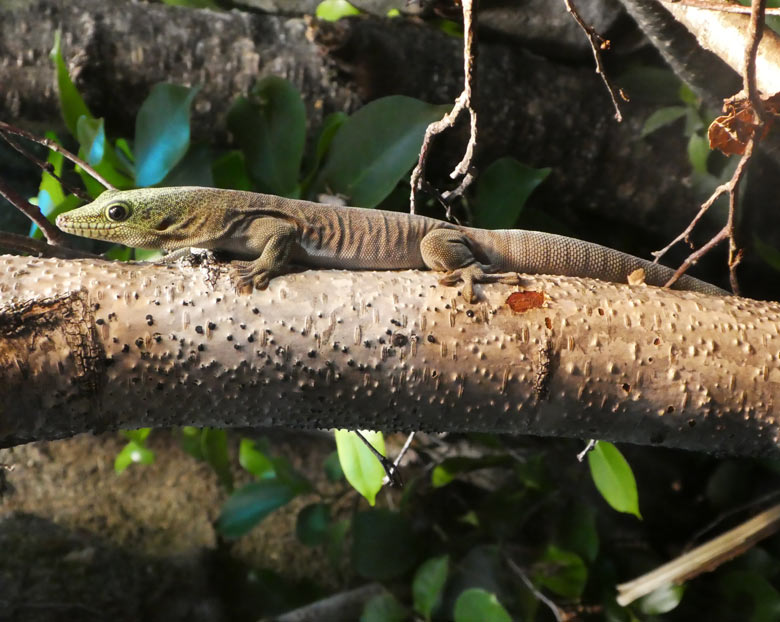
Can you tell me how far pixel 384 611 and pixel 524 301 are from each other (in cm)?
130

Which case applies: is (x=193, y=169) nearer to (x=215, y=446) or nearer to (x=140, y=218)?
(x=140, y=218)

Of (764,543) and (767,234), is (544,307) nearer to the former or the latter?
(767,234)

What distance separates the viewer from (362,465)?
5.37 feet

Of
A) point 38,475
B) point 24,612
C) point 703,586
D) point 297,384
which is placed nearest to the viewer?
point 297,384

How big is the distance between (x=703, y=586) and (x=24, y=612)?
2.13m

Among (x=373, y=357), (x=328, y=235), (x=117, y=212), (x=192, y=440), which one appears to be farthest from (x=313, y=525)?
(x=373, y=357)

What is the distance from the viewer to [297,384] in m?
1.06

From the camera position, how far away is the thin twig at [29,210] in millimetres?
1164

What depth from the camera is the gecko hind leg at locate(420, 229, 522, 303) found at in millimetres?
1189

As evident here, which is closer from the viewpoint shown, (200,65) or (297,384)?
(297,384)

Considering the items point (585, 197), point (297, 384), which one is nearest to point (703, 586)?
point (585, 197)

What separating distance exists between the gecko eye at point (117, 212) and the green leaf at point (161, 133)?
0.26 m

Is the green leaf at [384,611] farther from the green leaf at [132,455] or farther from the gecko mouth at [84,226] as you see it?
the gecko mouth at [84,226]

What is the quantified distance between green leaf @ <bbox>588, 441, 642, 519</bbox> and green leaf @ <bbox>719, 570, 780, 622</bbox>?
0.64 metres
